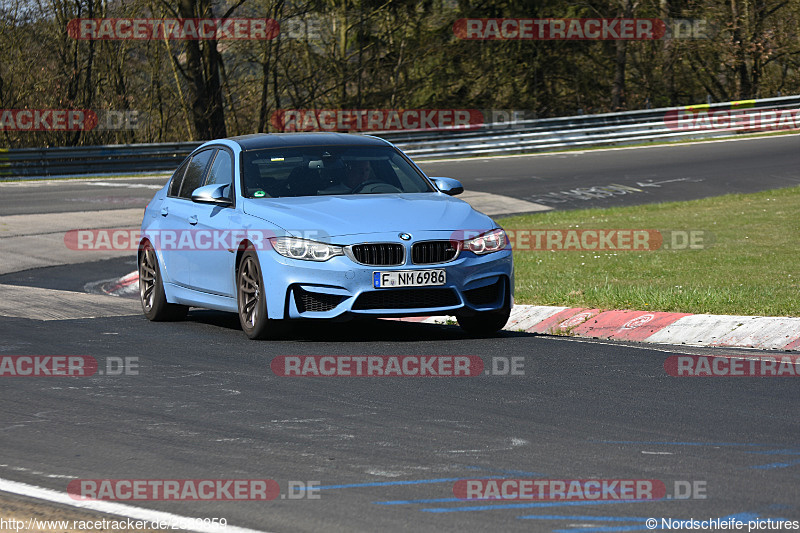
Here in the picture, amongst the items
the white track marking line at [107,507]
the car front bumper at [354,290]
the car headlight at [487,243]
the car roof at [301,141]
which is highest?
the car roof at [301,141]

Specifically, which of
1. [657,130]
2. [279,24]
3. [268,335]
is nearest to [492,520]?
[268,335]

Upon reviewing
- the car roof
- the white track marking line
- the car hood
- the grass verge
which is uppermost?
the car roof

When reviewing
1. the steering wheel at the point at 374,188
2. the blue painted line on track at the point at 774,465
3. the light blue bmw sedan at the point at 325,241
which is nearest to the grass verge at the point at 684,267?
the light blue bmw sedan at the point at 325,241

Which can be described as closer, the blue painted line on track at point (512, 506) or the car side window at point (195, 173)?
the blue painted line on track at point (512, 506)

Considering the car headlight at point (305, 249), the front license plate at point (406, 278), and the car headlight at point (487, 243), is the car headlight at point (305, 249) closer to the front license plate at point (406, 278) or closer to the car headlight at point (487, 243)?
the front license plate at point (406, 278)

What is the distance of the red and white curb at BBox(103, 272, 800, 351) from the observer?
30.3 feet

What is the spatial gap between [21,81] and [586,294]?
111 feet

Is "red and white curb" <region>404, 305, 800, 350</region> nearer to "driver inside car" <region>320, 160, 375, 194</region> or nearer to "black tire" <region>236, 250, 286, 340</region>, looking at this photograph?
"driver inside car" <region>320, 160, 375, 194</region>

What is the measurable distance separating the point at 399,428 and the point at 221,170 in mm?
5273

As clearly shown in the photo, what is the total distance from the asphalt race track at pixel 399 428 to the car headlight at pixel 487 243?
72cm

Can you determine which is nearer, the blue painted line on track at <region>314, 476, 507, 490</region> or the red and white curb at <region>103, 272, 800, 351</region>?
the blue painted line on track at <region>314, 476, 507, 490</region>

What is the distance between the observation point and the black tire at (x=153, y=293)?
37.7 ft

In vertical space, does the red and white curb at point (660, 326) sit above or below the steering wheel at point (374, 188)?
below

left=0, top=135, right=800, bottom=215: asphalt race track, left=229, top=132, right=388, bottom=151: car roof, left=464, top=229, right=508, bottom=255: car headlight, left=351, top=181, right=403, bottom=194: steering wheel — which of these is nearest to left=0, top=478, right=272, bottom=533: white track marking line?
left=464, top=229, right=508, bottom=255: car headlight
